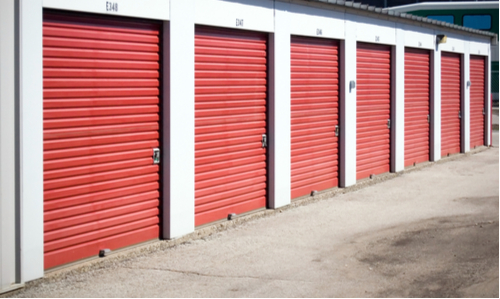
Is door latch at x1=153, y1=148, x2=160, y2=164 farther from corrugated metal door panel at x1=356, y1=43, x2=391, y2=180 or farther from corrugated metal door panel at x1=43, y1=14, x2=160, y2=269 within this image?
corrugated metal door panel at x1=356, y1=43, x2=391, y2=180

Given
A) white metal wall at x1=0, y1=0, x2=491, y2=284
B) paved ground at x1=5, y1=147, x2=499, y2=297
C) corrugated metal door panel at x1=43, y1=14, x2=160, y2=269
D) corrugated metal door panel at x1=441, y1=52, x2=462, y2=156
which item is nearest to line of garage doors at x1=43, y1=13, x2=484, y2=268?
corrugated metal door panel at x1=43, y1=14, x2=160, y2=269

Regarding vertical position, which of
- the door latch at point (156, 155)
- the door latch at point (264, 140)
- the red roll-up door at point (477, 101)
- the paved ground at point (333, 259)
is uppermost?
the red roll-up door at point (477, 101)

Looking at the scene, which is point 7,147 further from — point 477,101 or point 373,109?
point 477,101

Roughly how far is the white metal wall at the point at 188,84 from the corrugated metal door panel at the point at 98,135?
23 centimetres

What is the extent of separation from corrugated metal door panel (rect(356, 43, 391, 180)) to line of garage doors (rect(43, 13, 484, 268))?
1058 millimetres

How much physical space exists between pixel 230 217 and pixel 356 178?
4838mm

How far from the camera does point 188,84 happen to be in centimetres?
978

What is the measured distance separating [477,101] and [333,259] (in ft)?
50.3

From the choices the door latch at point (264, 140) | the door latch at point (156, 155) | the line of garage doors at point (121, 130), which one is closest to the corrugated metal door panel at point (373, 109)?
the door latch at point (264, 140)

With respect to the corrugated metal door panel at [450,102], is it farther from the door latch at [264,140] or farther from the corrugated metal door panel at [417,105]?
the door latch at [264,140]

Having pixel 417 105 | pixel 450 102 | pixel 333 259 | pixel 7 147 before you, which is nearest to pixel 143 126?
pixel 7 147

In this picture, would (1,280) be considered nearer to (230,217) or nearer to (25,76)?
(25,76)

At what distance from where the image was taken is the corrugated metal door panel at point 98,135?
7848 millimetres

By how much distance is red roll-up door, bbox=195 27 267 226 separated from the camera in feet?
33.9
